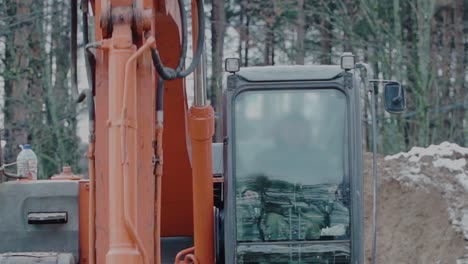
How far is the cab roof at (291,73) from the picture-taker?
5.73 meters

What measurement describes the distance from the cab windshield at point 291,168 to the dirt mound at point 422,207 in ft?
21.7

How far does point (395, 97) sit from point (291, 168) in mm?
841

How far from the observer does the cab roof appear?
5.73 meters

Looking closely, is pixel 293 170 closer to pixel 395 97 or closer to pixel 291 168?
pixel 291 168

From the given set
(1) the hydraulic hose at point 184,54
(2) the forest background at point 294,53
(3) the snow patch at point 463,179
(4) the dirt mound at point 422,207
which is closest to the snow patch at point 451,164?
(4) the dirt mound at point 422,207

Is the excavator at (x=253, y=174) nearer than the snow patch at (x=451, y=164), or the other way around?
the excavator at (x=253, y=174)

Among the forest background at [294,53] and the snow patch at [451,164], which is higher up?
the forest background at [294,53]

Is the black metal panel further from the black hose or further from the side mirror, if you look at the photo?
the side mirror

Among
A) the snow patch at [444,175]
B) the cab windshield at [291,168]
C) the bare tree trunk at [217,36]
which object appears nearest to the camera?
the cab windshield at [291,168]

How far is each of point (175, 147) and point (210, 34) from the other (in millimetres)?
17288

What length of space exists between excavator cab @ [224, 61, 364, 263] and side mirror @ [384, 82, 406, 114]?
0.30 m

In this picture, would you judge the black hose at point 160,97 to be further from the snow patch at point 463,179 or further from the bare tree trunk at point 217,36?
the bare tree trunk at point 217,36

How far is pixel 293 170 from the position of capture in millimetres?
5688

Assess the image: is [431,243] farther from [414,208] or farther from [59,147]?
[59,147]
